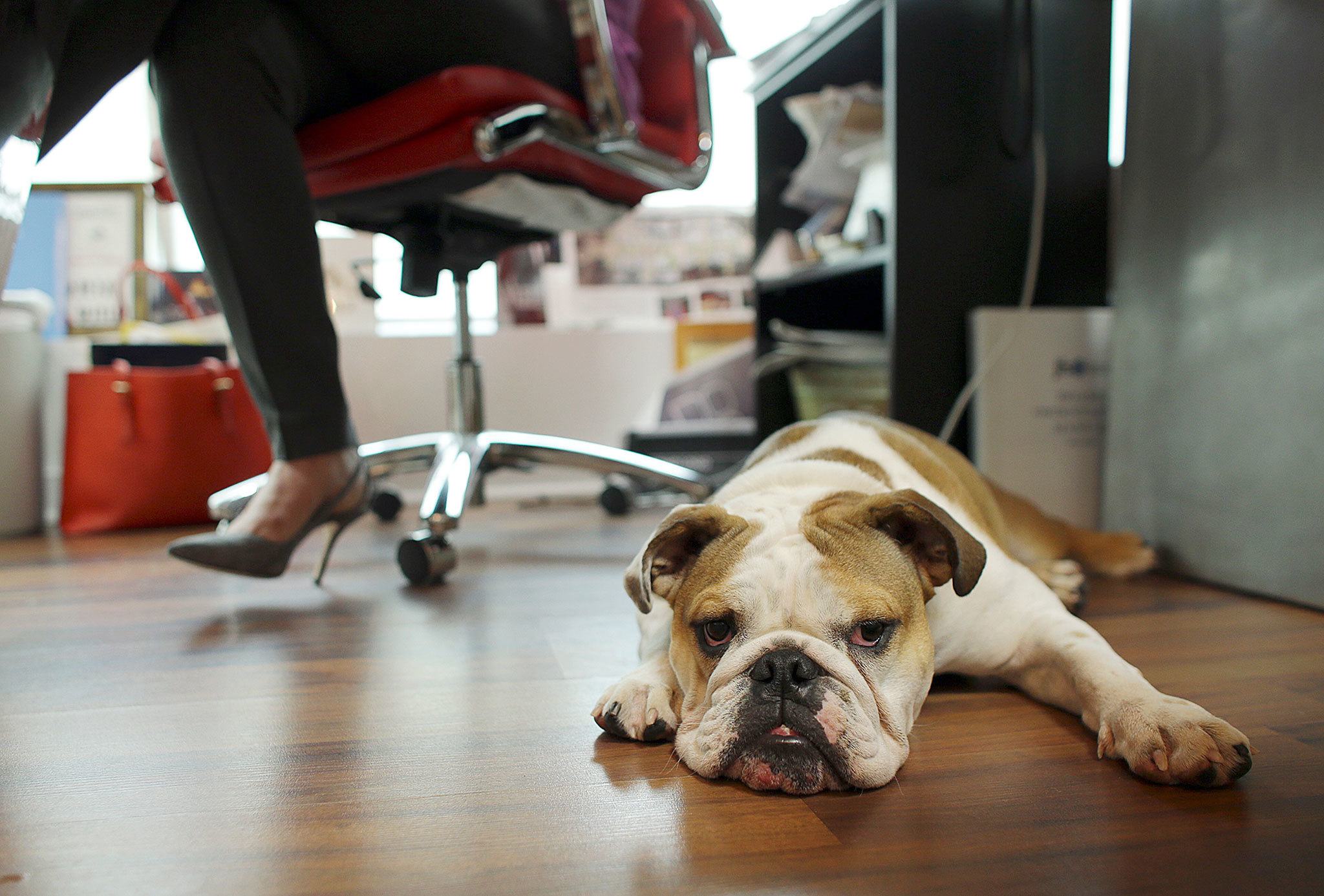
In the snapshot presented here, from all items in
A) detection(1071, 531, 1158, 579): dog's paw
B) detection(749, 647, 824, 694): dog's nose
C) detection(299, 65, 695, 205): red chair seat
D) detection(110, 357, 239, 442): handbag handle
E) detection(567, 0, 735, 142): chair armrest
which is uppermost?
detection(567, 0, 735, 142): chair armrest

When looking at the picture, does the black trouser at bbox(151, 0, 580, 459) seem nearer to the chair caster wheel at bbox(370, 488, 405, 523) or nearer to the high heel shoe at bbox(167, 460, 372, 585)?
the high heel shoe at bbox(167, 460, 372, 585)

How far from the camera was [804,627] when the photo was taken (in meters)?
0.85

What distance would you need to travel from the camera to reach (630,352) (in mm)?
3293

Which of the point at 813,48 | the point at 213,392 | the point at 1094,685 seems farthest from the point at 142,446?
the point at 1094,685

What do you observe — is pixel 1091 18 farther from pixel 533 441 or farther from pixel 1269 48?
pixel 533 441

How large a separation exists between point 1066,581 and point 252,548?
1.18 meters

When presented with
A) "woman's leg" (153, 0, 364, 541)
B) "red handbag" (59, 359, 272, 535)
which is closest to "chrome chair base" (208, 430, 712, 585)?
"woman's leg" (153, 0, 364, 541)

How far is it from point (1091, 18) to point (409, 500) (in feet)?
7.09

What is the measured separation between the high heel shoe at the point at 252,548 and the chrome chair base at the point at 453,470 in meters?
0.17

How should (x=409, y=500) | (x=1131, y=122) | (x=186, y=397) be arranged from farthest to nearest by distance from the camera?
(x=409, y=500) < (x=186, y=397) < (x=1131, y=122)

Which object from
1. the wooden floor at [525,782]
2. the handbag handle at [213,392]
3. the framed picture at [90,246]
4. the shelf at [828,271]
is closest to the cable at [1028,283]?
the shelf at [828,271]

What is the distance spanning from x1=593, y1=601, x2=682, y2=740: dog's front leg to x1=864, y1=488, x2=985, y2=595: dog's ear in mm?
255

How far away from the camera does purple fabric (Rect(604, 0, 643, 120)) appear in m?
1.73

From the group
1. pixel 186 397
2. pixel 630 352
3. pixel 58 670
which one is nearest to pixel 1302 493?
pixel 58 670
